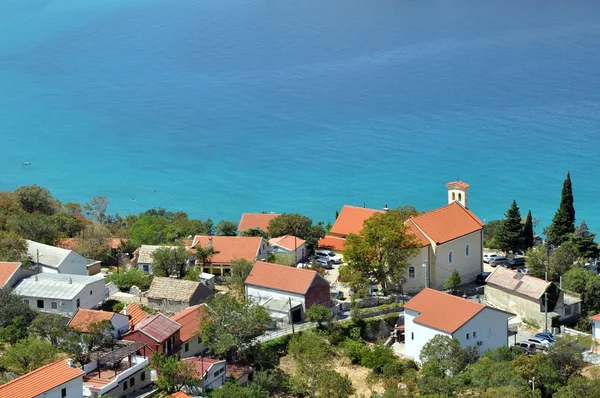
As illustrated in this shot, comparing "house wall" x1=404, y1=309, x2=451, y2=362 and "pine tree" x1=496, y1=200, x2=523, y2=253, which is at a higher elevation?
"pine tree" x1=496, y1=200, x2=523, y2=253

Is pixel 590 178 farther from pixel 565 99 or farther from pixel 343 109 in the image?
pixel 343 109

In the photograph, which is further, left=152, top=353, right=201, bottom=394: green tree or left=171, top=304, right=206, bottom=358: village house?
left=171, top=304, right=206, bottom=358: village house

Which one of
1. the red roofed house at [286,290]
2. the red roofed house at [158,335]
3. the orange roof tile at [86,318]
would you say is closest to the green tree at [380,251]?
the red roofed house at [286,290]

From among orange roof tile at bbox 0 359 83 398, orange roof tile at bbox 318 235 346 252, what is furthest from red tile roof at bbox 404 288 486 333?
orange roof tile at bbox 0 359 83 398

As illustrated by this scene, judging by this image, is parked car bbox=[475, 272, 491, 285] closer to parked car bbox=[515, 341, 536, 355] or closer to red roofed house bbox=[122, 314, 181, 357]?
parked car bbox=[515, 341, 536, 355]

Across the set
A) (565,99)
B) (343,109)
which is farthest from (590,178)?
(343,109)
